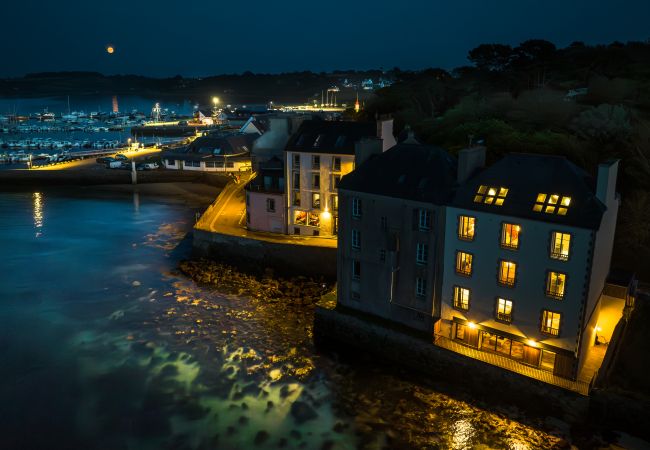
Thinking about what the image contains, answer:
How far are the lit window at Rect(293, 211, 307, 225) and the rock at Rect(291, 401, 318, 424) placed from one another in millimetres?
25607

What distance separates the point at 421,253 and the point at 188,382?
1609 centimetres

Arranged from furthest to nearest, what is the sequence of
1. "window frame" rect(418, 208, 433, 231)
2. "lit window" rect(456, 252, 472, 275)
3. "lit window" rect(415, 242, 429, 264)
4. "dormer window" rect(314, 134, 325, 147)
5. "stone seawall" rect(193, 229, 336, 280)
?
"dormer window" rect(314, 134, 325, 147)
"stone seawall" rect(193, 229, 336, 280)
"lit window" rect(415, 242, 429, 264)
"window frame" rect(418, 208, 433, 231)
"lit window" rect(456, 252, 472, 275)

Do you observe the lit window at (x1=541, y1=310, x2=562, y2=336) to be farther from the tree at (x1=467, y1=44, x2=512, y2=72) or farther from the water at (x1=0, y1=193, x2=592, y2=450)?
the tree at (x1=467, y1=44, x2=512, y2=72)

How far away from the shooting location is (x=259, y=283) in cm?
4841

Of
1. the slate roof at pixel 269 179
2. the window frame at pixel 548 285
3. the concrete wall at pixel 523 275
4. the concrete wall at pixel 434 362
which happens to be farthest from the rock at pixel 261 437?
the slate roof at pixel 269 179

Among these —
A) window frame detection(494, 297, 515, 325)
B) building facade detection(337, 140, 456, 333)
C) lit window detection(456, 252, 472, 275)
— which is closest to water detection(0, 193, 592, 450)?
building facade detection(337, 140, 456, 333)

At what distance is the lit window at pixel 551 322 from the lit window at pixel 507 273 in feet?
7.59

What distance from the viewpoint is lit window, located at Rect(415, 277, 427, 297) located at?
3297 centimetres

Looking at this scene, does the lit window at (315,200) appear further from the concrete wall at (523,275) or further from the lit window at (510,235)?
the lit window at (510,235)

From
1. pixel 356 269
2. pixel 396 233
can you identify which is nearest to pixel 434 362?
pixel 356 269

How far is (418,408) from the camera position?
29.8m

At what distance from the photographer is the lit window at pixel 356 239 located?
117 ft

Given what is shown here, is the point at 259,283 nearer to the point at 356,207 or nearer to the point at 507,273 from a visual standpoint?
the point at 356,207

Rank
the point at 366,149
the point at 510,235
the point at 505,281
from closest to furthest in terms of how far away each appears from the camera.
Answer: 1. the point at 510,235
2. the point at 505,281
3. the point at 366,149
